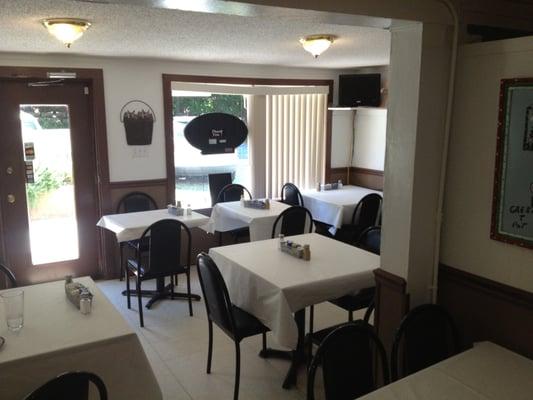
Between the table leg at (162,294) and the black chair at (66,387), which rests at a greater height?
the black chair at (66,387)

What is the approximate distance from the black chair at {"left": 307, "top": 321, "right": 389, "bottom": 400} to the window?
12.5 ft

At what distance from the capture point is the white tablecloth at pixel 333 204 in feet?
17.0

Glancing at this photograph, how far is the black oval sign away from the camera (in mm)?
5377

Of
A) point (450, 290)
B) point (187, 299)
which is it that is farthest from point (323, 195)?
point (450, 290)

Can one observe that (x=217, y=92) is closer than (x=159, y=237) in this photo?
No

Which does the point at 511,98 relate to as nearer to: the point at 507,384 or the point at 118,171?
the point at 507,384

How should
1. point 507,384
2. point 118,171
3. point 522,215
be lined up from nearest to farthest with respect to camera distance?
point 507,384 → point 522,215 → point 118,171

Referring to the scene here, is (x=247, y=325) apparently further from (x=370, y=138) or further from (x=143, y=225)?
(x=370, y=138)

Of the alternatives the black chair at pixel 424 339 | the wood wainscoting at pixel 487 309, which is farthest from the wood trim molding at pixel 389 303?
the wood wainscoting at pixel 487 309

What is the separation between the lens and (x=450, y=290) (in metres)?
2.35

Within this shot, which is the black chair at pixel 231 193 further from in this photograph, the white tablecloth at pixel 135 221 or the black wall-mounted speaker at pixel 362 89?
the black wall-mounted speaker at pixel 362 89

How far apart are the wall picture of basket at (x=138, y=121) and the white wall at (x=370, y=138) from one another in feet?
8.41

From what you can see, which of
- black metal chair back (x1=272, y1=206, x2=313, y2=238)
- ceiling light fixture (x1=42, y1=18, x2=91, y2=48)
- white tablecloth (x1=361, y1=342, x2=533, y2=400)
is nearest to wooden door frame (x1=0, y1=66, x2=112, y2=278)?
ceiling light fixture (x1=42, y1=18, x2=91, y2=48)

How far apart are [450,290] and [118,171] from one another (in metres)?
3.61
